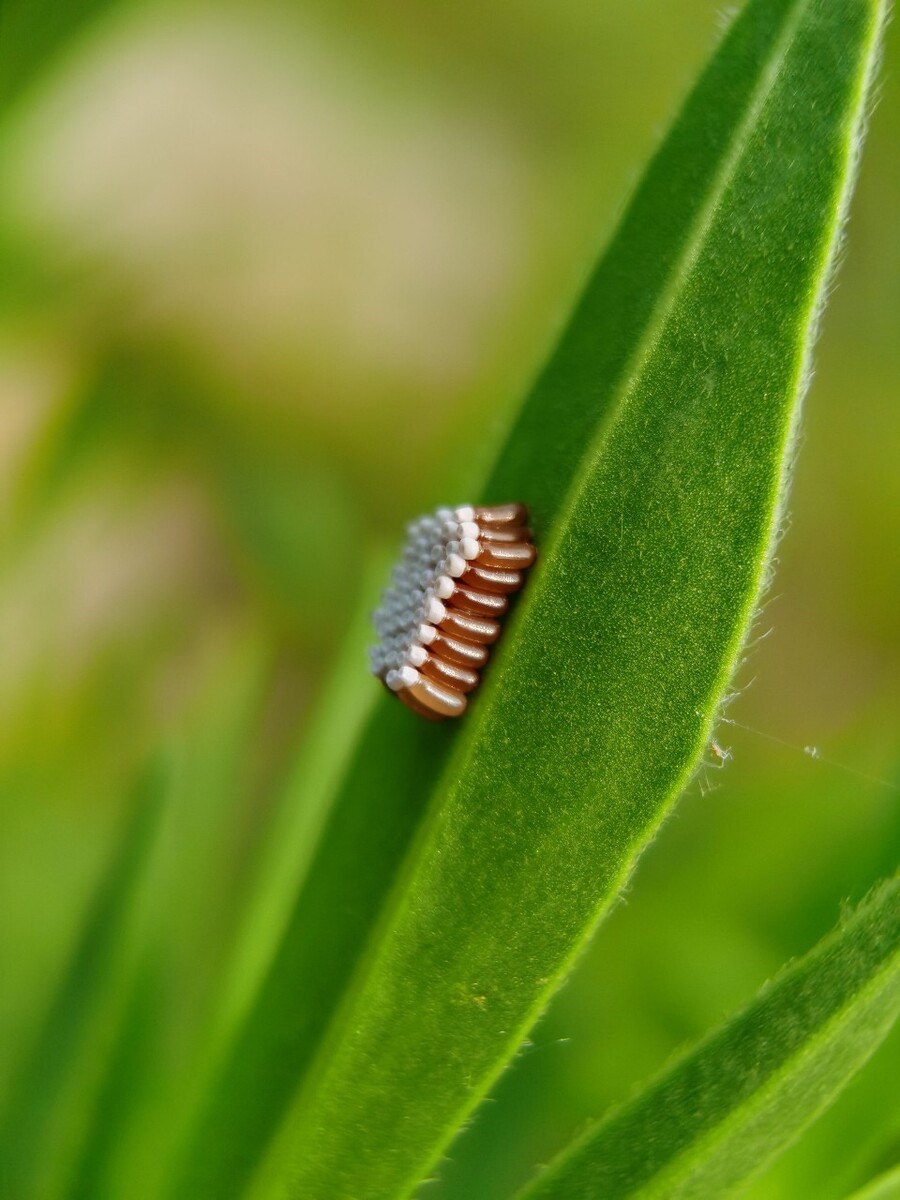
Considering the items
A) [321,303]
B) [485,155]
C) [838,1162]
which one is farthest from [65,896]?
[485,155]

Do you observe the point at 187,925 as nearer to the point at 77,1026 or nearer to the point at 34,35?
the point at 77,1026

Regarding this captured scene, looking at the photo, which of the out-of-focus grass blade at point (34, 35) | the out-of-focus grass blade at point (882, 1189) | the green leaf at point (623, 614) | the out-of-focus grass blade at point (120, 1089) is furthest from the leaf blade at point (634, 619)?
the out-of-focus grass blade at point (34, 35)

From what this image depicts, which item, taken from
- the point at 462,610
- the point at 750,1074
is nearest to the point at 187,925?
the point at 462,610

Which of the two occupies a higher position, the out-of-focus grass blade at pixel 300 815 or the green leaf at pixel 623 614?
the green leaf at pixel 623 614

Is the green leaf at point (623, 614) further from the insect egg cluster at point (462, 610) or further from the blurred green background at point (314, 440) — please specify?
the blurred green background at point (314, 440)

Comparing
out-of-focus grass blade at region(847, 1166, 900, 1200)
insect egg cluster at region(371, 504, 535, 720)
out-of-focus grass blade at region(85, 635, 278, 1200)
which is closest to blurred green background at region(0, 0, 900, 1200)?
out-of-focus grass blade at region(85, 635, 278, 1200)

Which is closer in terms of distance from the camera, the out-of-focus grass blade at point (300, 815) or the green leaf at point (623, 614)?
the green leaf at point (623, 614)

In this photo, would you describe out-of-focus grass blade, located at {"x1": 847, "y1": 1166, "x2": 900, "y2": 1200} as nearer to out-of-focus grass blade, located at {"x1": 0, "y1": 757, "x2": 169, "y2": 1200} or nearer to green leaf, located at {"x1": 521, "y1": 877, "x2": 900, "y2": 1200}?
green leaf, located at {"x1": 521, "y1": 877, "x2": 900, "y2": 1200}

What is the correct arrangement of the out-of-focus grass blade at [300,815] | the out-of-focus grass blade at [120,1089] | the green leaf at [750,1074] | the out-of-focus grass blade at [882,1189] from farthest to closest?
the out-of-focus grass blade at [300,815] < the out-of-focus grass blade at [120,1089] < the out-of-focus grass blade at [882,1189] < the green leaf at [750,1074]
